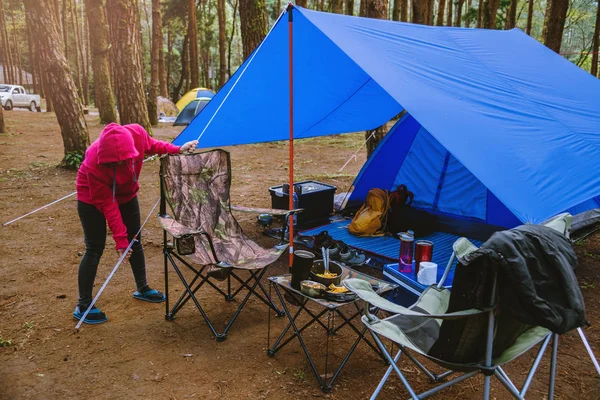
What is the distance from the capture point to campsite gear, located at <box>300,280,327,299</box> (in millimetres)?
2279

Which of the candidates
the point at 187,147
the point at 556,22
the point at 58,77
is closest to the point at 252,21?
the point at 58,77

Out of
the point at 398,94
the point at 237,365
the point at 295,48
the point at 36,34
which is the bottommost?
the point at 237,365

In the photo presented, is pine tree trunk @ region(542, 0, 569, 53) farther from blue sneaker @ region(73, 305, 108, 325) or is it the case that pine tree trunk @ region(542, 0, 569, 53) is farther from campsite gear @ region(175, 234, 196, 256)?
blue sneaker @ region(73, 305, 108, 325)

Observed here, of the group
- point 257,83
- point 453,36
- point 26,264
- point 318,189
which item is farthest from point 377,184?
point 26,264

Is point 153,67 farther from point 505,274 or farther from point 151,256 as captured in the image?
point 505,274

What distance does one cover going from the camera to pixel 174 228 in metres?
2.81

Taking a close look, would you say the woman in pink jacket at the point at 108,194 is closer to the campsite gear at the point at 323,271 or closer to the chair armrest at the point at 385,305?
the campsite gear at the point at 323,271

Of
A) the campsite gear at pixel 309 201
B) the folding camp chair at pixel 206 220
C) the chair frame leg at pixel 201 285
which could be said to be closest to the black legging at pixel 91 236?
the folding camp chair at pixel 206 220

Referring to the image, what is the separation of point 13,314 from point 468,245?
2.82m

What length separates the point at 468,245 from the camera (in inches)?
88.6

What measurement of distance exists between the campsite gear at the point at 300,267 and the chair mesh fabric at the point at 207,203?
0.54 metres

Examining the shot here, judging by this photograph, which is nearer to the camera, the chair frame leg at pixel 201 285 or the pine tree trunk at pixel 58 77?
the chair frame leg at pixel 201 285

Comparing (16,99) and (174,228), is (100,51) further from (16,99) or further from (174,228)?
(16,99)

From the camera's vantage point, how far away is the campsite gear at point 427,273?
109 inches
